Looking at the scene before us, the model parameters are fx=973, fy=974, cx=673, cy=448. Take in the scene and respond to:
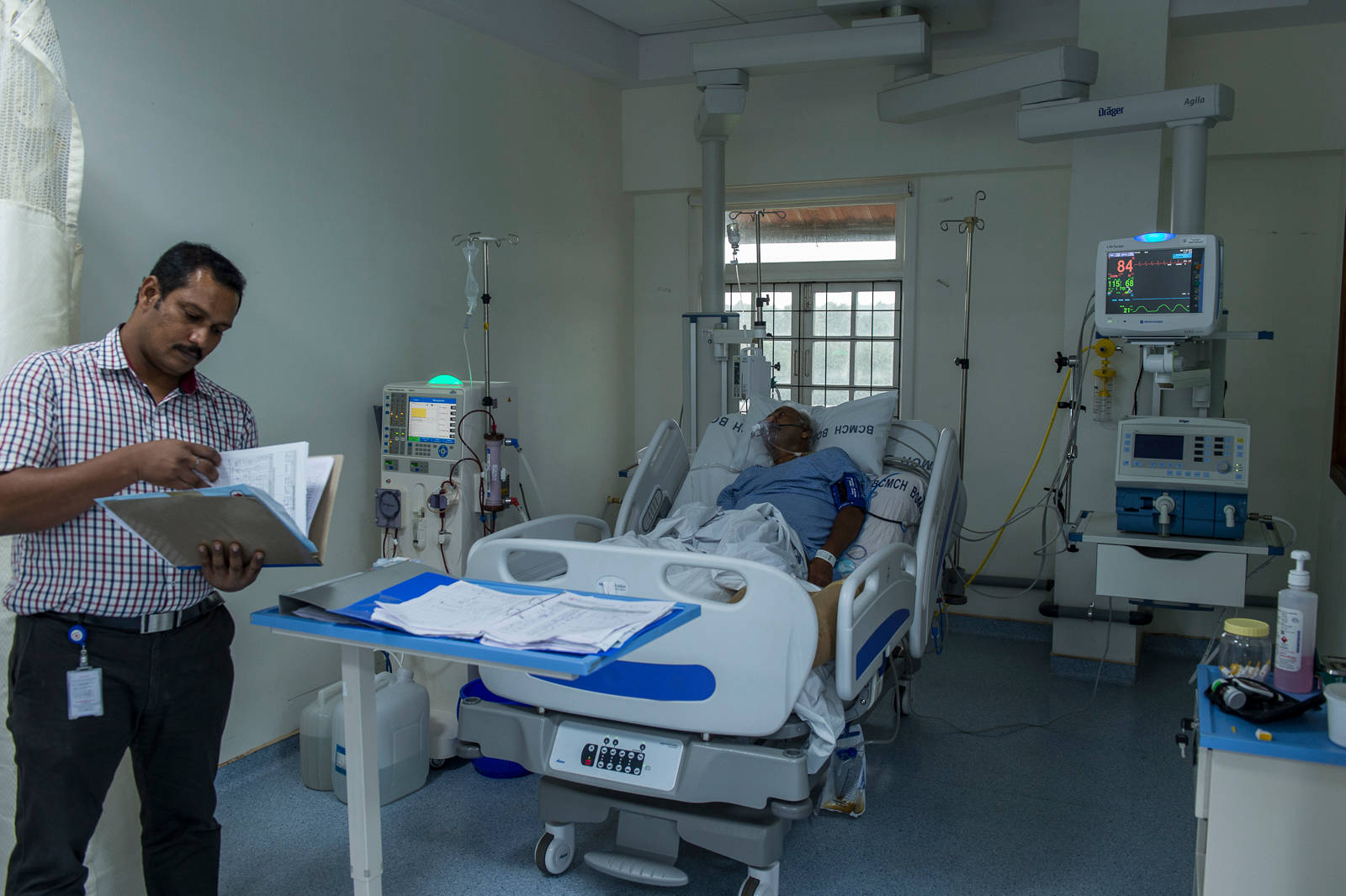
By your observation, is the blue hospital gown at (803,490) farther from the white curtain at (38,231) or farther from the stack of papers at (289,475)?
the white curtain at (38,231)

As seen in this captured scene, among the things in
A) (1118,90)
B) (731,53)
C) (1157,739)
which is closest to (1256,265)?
(1118,90)

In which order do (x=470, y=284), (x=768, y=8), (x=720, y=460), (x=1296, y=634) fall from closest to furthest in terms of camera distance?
(x=1296, y=634)
(x=720, y=460)
(x=470, y=284)
(x=768, y=8)

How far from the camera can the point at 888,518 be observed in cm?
294

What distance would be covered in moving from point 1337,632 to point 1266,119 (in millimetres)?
2159

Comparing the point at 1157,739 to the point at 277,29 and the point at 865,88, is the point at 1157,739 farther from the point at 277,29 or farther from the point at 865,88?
the point at 277,29

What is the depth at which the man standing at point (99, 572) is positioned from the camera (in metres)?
1.58

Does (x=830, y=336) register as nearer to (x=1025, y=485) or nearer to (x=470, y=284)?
(x=1025, y=485)

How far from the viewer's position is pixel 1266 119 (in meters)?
4.04

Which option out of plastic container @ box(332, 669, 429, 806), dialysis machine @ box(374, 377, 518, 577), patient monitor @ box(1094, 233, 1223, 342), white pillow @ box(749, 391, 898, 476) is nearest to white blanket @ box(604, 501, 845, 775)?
white pillow @ box(749, 391, 898, 476)

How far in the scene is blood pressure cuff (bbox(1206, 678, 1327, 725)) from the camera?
154 centimetres

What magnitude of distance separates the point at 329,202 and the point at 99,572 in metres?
1.92

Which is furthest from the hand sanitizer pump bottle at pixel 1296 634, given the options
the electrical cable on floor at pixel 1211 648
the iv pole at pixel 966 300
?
the iv pole at pixel 966 300

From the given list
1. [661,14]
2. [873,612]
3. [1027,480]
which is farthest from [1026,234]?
[873,612]

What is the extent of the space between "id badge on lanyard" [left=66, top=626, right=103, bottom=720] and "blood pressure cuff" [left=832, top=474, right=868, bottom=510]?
200cm
